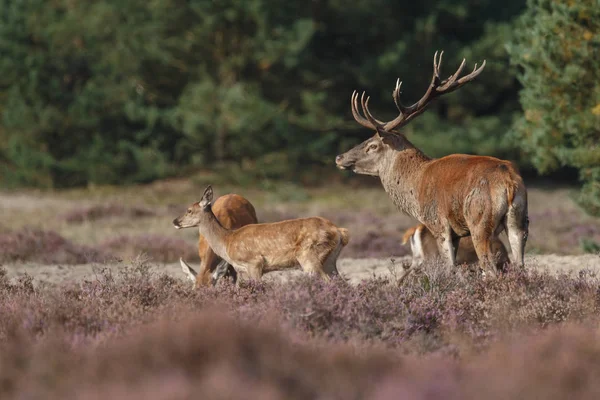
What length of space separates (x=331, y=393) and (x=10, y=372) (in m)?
1.56

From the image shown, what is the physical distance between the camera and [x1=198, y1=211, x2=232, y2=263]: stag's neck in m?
10.8

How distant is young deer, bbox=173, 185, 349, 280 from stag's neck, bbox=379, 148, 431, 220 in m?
0.76

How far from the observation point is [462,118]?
32.9 metres

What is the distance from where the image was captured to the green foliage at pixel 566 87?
50.4 feet

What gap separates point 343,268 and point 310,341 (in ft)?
25.1

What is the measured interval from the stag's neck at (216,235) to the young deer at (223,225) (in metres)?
Answer: 0.23

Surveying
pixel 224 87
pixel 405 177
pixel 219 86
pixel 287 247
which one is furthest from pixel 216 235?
pixel 219 86

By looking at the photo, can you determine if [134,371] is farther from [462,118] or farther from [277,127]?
[462,118]

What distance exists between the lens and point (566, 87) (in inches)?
616

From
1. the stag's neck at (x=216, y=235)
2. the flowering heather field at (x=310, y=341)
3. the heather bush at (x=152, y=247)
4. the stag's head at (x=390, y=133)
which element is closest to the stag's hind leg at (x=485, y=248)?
the flowering heather field at (x=310, y=341)

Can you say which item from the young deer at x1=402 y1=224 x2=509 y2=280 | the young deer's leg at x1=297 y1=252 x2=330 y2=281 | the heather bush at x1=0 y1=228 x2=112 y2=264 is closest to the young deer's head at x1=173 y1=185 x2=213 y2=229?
the young deer's leg at x1=297 y1=252 x2=330 y2=281

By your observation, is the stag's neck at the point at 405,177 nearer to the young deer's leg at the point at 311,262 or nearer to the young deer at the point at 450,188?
the young deer at the point at 450,188

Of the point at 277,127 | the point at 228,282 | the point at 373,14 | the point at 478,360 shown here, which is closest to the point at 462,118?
the point at 373,14

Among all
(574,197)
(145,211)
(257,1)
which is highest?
(257,1)
